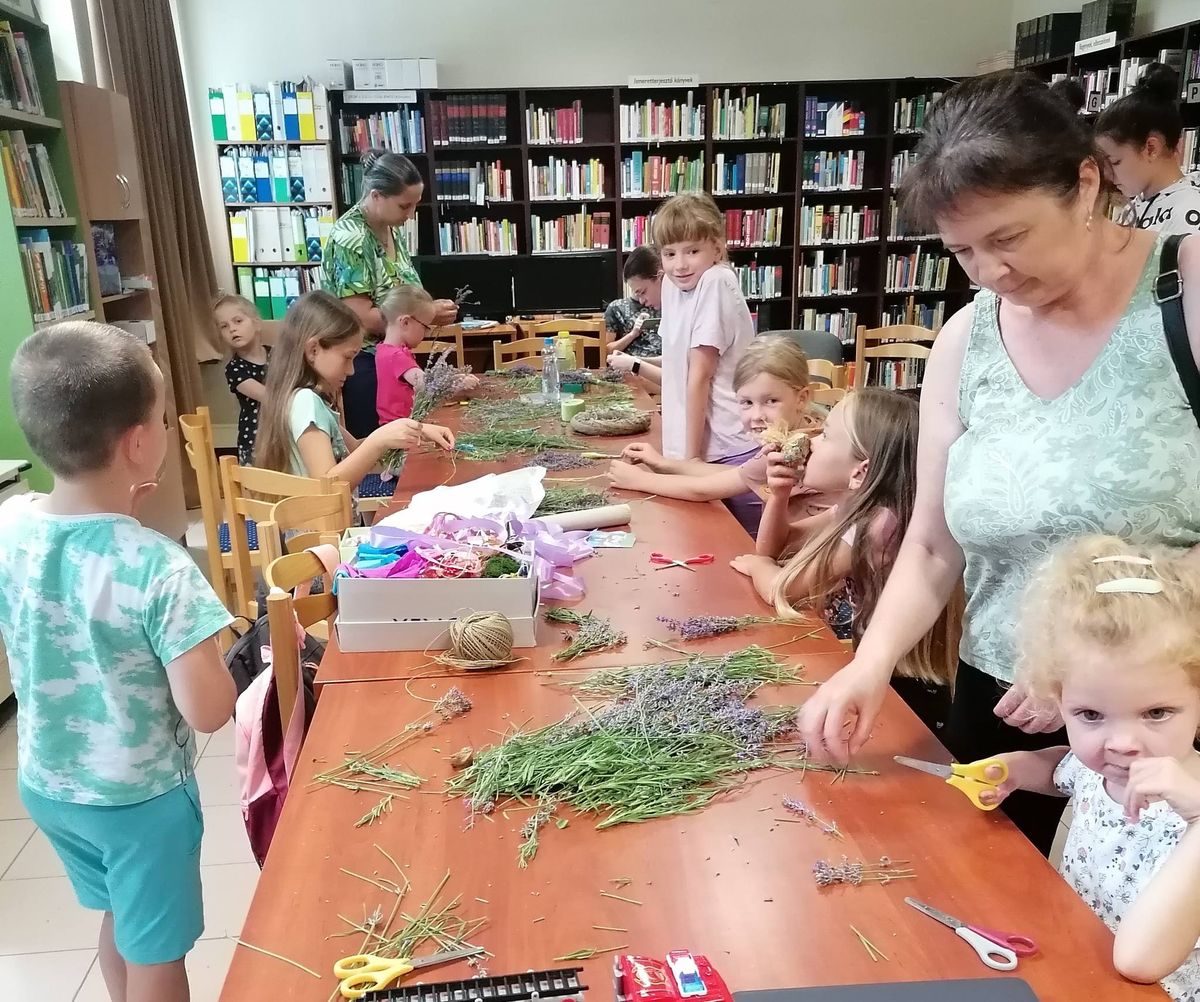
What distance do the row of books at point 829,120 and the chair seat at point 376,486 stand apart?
4500 millimetres

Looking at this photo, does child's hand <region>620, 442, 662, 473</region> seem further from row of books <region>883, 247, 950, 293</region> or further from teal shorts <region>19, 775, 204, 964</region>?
row of books <region>883, 247, 950, 293</region>

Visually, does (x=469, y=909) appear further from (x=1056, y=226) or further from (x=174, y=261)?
(x=174, y=261)

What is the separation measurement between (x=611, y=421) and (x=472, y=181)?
13.1 feet

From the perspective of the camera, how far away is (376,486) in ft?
12.3

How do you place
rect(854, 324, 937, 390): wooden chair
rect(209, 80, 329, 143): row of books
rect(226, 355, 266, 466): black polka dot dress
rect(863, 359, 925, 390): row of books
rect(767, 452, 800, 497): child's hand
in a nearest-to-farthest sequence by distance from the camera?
rect(767, 452, 800, 497): child's hand
rect(226, 355, 266, 466): black polka dot dress
rect(854, 324, 937, 390): wooden chair
rect(209, 80, 329, 143): row of books
rect(863, 359, 925, 390): row of books

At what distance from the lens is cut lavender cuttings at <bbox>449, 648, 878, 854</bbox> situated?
1.19 metres

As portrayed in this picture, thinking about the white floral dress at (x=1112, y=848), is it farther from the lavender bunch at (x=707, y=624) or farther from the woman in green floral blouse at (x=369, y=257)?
the woman in green floral blouse at (x=369, y=257)

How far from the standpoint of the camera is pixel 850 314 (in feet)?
23.8

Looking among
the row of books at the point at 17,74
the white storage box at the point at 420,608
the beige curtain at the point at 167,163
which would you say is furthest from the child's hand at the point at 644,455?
the beige curtain at the point at 167,163

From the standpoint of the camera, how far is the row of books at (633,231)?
6809 millimetres

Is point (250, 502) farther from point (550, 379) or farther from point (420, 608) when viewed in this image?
point (550, 379)

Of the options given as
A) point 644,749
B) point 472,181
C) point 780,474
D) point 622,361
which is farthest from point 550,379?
point 472,181

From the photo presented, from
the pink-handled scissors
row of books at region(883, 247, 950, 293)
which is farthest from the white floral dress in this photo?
row of books at region(883, 247, 950, 293)

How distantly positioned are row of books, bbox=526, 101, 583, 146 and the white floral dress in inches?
242
